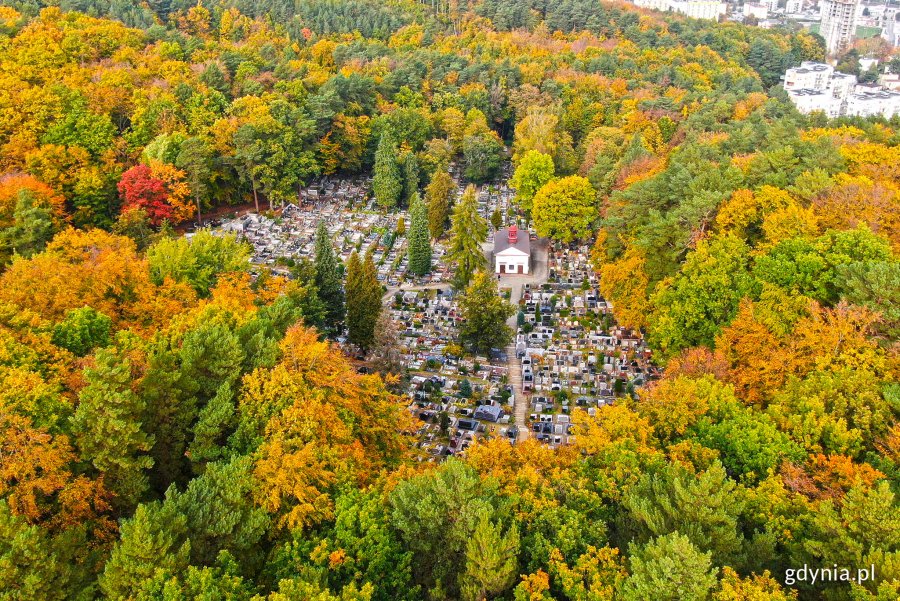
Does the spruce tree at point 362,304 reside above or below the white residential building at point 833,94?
below

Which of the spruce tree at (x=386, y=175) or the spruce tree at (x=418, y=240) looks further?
the spruce tree at (x=386, y=175)

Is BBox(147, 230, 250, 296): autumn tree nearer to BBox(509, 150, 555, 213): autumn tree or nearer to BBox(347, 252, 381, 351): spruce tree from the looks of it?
BBox(347, 252, 381, 351): spruce tree

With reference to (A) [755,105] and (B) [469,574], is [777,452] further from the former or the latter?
(A) [755,105]

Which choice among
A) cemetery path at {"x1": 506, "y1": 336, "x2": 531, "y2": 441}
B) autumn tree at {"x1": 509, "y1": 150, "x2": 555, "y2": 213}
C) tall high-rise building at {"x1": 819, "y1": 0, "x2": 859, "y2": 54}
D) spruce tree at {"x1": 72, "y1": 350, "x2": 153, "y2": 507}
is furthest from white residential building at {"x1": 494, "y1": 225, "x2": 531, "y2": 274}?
tall high-rise building at {"x1": 819, "y1": 0, "x2": 859, "y2": 54}

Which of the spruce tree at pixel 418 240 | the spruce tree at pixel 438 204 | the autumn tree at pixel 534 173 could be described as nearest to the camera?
the spruce tree at pixel 418 240

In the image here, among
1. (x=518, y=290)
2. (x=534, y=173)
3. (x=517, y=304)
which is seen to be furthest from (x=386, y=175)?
(x=517, y=304)

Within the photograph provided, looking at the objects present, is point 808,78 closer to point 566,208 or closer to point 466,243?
Result: point 566,208

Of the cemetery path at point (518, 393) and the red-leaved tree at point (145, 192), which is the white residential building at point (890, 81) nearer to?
the cemetery path at point (518, 393)

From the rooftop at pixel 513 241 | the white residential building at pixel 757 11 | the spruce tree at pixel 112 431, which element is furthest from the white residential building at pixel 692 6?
the spruce tree at pixel 112 431
